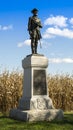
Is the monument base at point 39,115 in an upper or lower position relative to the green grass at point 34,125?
upper

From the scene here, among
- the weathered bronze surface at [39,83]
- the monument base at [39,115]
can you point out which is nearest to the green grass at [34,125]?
the monument base at [39,115]

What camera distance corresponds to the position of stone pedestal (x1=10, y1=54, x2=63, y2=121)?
1567 cm

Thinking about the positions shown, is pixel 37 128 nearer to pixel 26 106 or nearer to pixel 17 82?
pixel 26 106

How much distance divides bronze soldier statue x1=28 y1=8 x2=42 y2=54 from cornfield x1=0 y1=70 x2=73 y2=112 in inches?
259

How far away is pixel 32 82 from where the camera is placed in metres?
16.2

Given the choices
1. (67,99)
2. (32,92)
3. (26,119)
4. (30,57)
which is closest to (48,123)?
(26,119)

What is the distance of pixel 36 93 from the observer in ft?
53.3

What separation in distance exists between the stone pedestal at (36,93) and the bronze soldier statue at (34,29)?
70 cm

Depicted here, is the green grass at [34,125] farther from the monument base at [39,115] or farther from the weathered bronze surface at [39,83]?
the weathered bronze surface at [39,83]

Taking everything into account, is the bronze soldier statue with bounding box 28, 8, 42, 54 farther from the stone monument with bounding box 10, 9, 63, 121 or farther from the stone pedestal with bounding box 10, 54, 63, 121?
the stone pedestal with bounding box 10, 54, 63, 121

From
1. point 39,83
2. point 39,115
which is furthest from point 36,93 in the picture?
point 39,115

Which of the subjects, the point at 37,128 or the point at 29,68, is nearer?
the point at 37,128

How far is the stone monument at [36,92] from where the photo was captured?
1569cm

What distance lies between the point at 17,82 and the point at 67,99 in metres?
4.25
